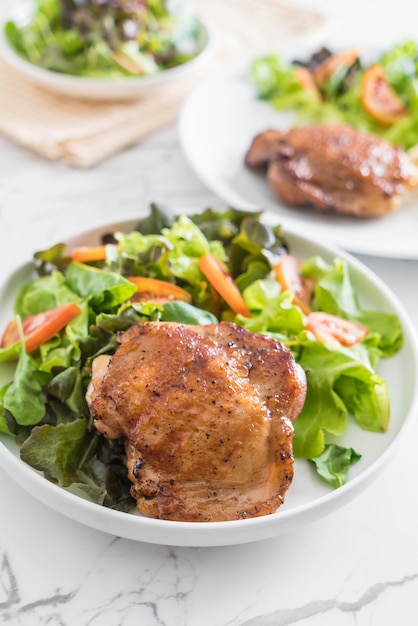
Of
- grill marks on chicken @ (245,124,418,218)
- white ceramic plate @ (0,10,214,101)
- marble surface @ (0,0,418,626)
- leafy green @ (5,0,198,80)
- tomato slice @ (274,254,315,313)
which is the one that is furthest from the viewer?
leafy green @ (5,0,198,80)

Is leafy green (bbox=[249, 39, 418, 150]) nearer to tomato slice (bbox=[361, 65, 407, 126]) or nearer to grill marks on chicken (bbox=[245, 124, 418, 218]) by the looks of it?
tomato slice (bbox=[361, 65, 407, 126])

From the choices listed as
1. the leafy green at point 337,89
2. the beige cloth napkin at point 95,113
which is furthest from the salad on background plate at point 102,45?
the leafy green at point 337,89

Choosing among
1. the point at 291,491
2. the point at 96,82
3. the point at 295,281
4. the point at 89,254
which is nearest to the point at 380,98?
the point at 96,82

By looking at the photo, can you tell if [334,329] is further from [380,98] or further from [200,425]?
[380,98]

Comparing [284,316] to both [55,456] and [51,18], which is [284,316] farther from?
[51,18]

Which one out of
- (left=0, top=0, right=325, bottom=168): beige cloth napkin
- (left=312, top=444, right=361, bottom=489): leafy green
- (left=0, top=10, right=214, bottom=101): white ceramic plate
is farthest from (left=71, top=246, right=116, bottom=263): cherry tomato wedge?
(left=0, top=10, right=214, bottom=101): white ceramic plate

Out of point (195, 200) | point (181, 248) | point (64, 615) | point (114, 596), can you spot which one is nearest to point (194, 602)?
point (114, 596)

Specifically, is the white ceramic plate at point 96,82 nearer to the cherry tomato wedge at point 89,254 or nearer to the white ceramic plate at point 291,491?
the cherry tomato wedge at point 89,254
